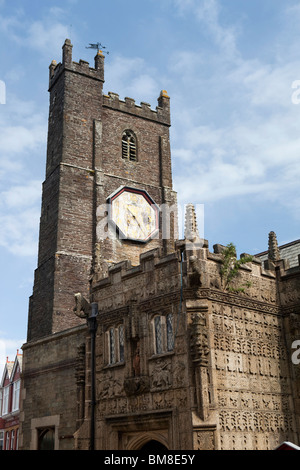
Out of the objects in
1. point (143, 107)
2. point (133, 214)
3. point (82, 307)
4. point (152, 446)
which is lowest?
point (152, 446)

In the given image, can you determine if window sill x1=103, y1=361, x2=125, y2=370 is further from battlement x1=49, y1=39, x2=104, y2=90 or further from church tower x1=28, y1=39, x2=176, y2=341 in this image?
battlement x1=49, y1=39, x2=104, y2=90

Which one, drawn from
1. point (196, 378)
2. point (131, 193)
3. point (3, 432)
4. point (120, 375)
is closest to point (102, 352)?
point (120, 375)

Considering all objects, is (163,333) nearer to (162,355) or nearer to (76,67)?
(162,355)

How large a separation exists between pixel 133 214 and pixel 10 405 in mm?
19225

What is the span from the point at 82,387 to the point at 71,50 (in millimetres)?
24972

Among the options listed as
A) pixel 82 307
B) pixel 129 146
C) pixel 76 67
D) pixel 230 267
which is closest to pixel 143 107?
pixel 129 146

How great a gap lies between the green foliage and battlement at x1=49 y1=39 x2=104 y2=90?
23294 mm

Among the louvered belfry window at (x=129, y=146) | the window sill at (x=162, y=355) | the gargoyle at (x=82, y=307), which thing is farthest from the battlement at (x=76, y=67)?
the window sill at (x=162, y=355)

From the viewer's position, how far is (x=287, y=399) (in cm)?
1667

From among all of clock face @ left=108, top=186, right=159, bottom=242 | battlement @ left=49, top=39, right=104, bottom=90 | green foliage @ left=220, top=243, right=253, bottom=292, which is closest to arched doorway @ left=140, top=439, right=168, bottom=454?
green foliage @ left=220, top=243, right=253, bottom=292

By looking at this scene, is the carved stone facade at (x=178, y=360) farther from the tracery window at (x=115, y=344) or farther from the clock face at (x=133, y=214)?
the clock face at (x=133, y=214)

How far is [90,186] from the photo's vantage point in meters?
33.6

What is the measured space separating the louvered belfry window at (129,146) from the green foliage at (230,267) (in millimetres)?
21294

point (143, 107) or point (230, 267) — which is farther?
point (143, 107)
